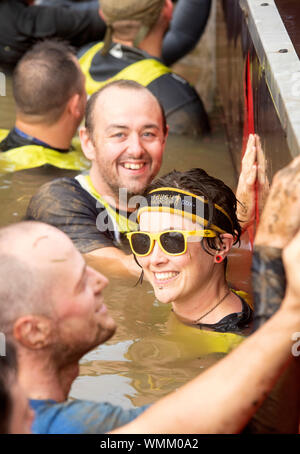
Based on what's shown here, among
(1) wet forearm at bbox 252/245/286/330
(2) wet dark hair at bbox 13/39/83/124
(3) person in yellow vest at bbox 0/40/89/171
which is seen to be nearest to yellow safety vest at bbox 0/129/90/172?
(3) person in yellow vest at bbox 0/40/89/171

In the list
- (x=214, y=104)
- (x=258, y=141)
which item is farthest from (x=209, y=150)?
(x=258, y=141)

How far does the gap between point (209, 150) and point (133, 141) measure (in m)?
2.07

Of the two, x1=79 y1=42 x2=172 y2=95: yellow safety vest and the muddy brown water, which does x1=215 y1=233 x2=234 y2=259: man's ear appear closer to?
the muddy brown water

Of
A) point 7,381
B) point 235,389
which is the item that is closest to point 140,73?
point 7,381

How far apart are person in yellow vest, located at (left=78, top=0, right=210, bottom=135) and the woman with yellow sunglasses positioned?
325 centimetres

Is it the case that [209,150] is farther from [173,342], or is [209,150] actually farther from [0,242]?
[0,242]

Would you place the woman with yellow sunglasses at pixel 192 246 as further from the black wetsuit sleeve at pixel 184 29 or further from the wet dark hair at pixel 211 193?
the black wetsuit sleeve at pixel 184 29

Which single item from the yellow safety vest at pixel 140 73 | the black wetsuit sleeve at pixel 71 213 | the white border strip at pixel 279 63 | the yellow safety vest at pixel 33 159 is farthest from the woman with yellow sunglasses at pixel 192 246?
the yellow safety vest at pixel 140 73

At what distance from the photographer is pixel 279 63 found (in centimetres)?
309

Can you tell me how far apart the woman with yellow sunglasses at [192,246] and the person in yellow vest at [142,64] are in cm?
325

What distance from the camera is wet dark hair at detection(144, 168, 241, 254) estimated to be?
3.55 m

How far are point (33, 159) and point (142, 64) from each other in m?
1.61

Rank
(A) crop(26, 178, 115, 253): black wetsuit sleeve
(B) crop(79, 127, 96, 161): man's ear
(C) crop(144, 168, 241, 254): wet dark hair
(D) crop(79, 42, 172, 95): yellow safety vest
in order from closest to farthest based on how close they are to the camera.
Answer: (C) crop(144, 168, 241, 254): wet dark hair
(A) crop(26, 178, 115, 253): black wetsuit sleeve
(B) crop(79, 127, 96, 161): man's ear
(D) crop(79, 42, 172, 95): yellow safety vest

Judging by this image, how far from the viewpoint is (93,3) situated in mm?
9750
